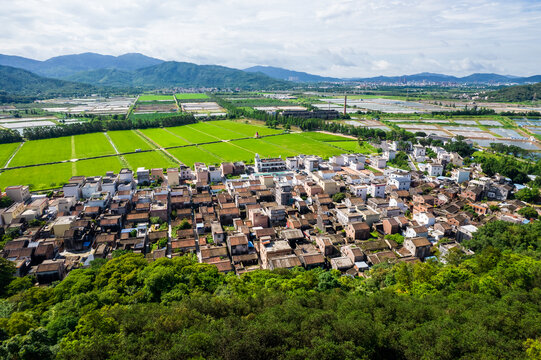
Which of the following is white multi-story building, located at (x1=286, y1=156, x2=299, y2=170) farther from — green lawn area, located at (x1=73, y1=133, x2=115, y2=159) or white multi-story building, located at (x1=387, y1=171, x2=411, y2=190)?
green lawn area, located at (x1=73, y1=133, x2=115, y2=159)

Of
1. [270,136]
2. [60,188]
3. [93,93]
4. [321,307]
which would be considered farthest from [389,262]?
[93,93]

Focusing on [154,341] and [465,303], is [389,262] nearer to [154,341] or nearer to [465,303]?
[465,303]

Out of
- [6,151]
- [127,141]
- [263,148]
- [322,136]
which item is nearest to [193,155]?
A: [263,148]

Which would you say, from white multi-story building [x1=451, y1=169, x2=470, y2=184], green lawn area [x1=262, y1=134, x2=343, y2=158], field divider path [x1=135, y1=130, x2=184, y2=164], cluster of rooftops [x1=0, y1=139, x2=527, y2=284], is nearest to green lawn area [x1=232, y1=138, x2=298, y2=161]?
green lawn area [x1=262, y1=134, x2=343, y2=158]

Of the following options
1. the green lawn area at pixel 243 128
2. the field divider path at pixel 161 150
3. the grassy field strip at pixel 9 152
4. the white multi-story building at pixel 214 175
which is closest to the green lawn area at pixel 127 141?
the field divider path at pixel 161 150

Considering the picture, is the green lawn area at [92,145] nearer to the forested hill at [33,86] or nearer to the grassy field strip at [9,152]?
the grassy field strip at [9,152]

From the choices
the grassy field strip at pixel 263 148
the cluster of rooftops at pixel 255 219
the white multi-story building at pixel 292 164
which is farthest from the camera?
the grassy field strip at pixel 263 148

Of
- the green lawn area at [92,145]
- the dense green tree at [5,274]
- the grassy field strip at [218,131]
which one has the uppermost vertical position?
the grassy field strip at [218,131]
